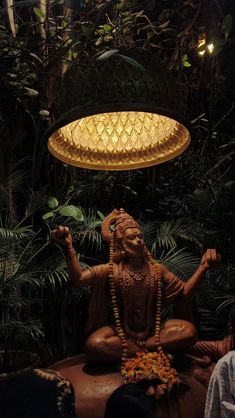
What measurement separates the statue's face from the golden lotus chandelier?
16.7 inches

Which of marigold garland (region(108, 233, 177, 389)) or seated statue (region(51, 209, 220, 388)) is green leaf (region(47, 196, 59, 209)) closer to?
seated statue (region(51, 209, 220, 388))

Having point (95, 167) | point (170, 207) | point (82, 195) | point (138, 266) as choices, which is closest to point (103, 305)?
point (138, 266)

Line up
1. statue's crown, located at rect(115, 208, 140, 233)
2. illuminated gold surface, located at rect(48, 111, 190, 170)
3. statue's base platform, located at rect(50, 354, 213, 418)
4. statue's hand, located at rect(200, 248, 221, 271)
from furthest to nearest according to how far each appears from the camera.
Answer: statue's crown, located at rect(115, 208, 140, 233) < statue's hand, located at rect(200, 248, 221, 271) < illuminated gold surface, located at rect(48, 111, 190, 170) < statue's base platform, located at rect(50, 354, 213, 418)

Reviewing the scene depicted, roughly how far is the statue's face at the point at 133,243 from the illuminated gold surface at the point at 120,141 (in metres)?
0.42

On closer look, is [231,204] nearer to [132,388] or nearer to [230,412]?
[230,412]

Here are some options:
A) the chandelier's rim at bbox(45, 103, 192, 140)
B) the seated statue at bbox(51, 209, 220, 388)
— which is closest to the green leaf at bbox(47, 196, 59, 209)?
the seated statue at bbox(51, 209, 220, 388)

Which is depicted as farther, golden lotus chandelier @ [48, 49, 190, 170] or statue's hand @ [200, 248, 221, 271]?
statue's hand @ [200, 248, 221, 271]

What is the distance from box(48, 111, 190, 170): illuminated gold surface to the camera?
104 inches

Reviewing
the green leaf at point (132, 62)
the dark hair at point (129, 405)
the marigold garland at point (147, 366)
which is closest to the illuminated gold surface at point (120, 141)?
the green leaf at point (132, 62)

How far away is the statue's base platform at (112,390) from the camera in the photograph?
2496 millimetres

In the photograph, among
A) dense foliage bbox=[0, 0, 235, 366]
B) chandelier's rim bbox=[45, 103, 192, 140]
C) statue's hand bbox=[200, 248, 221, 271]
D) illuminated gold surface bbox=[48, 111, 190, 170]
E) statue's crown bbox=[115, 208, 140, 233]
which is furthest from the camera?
dense foliage bbox=[0, 0, 235, 366]

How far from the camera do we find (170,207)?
14.9 ft

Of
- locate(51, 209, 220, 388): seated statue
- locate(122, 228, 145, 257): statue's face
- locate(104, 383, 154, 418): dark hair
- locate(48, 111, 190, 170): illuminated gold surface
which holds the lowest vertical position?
locate(51, 209, 220, 388): seated statue

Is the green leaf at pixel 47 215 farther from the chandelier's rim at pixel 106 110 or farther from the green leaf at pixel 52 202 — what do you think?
the chandelier's rim at pixel 106 110
